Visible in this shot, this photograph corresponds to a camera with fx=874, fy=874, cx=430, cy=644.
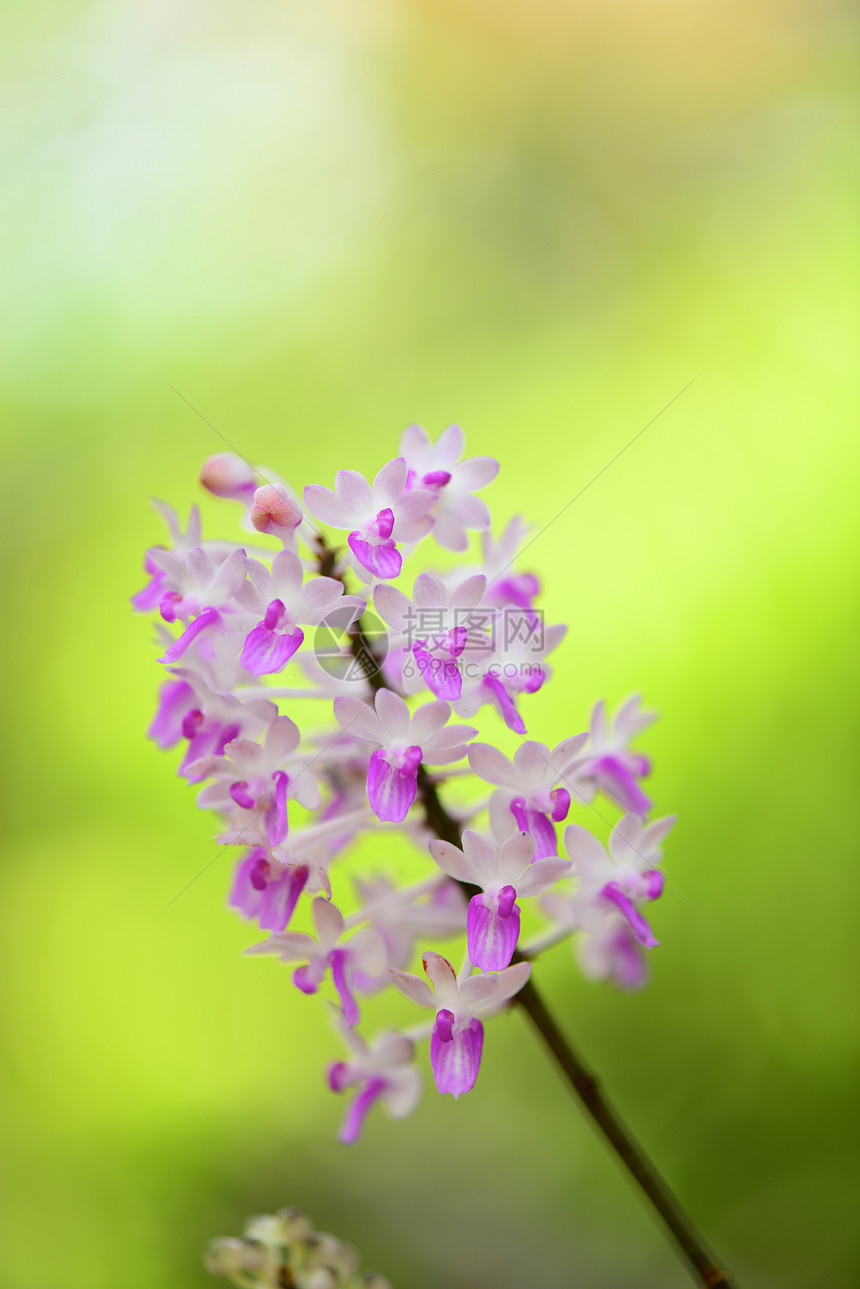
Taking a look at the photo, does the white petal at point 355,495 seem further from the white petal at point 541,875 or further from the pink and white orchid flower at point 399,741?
the white petal at point 541,875

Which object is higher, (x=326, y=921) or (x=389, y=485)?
(x=389, y=485)

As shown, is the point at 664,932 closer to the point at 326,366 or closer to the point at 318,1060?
the point at 318,1060

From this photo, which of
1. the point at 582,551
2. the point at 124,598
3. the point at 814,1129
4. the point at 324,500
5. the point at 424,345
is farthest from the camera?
the point at 424,345

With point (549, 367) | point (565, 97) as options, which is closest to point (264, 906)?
point (549, 367)

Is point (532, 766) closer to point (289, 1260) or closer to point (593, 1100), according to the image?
point (593, 1100)

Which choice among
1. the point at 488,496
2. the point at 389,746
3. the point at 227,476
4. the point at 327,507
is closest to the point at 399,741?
the point at 389,746

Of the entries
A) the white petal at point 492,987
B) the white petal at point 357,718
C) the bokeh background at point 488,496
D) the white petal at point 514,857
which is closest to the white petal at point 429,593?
the white petal at point 357,718

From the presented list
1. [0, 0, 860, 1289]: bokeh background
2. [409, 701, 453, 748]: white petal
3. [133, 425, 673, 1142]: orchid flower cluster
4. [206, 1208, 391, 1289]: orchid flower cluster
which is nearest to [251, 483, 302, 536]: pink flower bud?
[133, 425, 673, 1142]: orchid flower cluster
